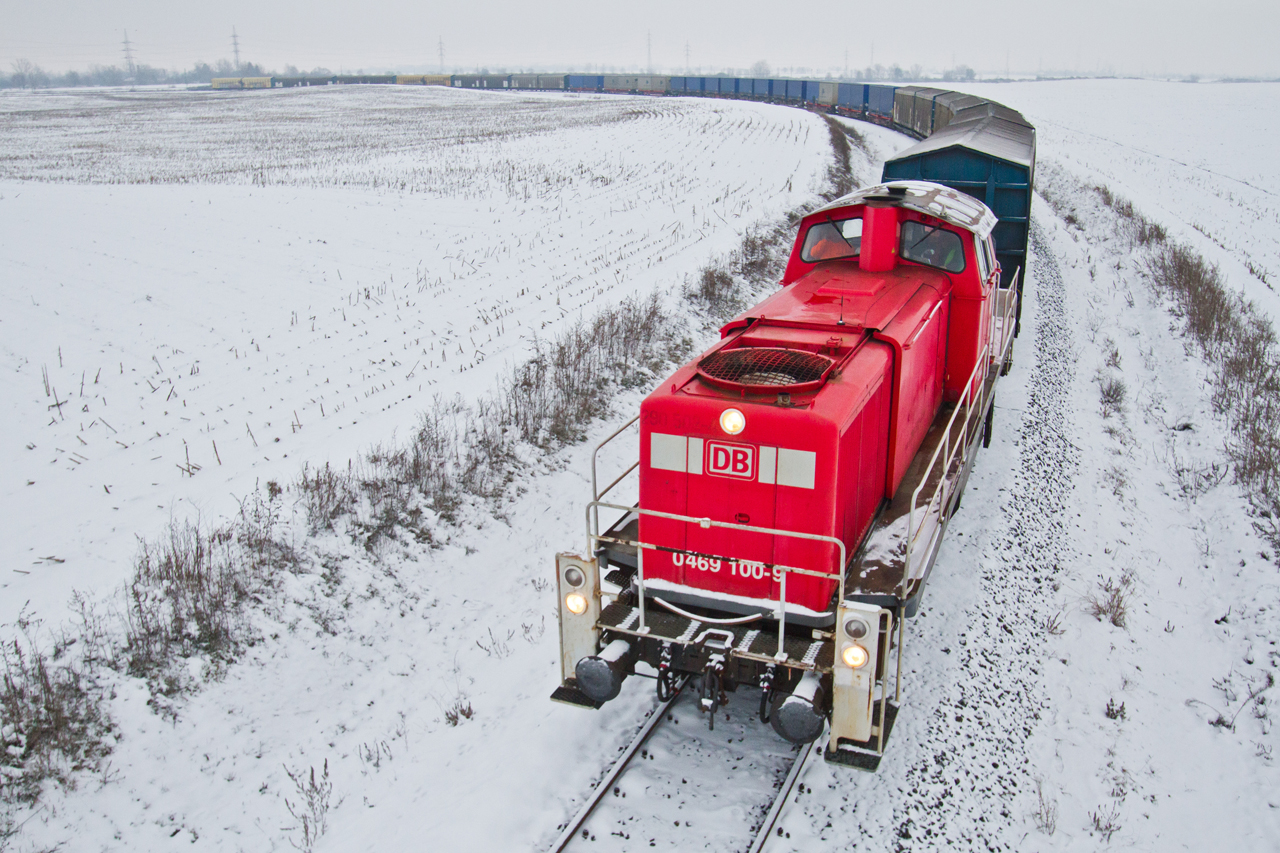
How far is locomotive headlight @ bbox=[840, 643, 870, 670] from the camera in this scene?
5.14 meters

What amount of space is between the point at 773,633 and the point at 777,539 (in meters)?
0.65

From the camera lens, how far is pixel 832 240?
9.30 metres

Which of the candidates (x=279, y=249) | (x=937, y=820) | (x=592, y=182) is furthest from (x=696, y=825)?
(x=592, y=182)

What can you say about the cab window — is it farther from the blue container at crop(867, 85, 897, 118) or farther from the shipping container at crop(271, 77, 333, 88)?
the shipping container at crop(271, 77, 333, 88)

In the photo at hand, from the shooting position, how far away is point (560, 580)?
19.4ft

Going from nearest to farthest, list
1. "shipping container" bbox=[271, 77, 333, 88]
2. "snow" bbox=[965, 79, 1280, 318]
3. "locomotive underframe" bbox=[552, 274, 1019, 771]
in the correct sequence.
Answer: "locomotive underframe" bbox=[552, 274, 1019, 771] < "snow" bbox=[965, 79, 1280, 318] < "shipping container" bbox=[271, 77, 333, 88]

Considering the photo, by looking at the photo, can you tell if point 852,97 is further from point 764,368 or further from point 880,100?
point 764,368

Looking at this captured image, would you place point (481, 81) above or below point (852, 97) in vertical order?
above

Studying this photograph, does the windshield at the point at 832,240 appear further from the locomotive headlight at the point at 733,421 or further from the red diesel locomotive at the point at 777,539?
the locomotive headlight at the point at 733,421

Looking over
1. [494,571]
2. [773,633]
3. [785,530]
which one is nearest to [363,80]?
[494,571]

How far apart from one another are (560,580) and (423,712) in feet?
5.81

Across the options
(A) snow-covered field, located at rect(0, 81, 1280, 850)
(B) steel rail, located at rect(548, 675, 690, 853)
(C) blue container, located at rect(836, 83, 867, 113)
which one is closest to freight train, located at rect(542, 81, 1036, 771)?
(B) steel rail, located at rect(548, 675, 690, 853)

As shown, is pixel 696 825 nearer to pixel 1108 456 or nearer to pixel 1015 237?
pixel 1108 456

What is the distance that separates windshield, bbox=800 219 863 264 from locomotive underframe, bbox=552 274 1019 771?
3.59 meters
